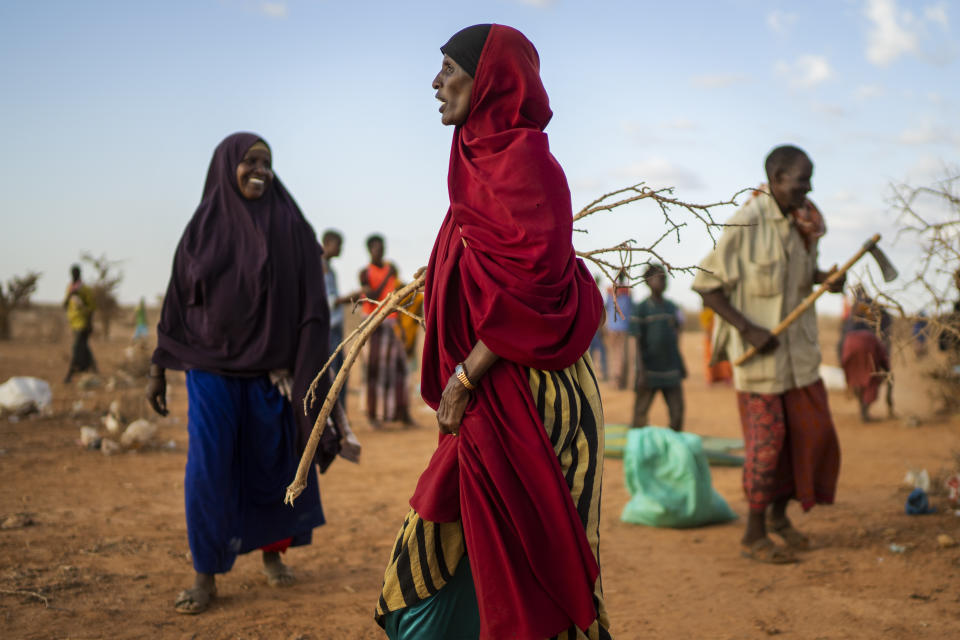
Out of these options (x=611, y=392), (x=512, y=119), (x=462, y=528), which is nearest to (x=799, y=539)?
(x=462, y=528)

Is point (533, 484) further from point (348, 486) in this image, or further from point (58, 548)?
point (348, 486)

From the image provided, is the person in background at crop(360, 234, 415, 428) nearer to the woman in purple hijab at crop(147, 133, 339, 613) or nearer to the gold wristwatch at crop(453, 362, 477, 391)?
the woman in purple hijab at crop(147, 133, 339, 613)

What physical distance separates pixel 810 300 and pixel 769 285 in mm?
264

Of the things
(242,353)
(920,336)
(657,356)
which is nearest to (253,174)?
(242,353)

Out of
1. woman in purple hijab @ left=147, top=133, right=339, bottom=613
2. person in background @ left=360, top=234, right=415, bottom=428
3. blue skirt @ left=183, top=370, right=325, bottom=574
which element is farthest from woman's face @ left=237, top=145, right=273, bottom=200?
person in background @ left=360, top=234, right=415, bottom=428

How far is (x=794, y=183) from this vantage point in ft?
Result: 16.9

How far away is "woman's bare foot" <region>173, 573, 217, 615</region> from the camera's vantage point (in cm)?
416

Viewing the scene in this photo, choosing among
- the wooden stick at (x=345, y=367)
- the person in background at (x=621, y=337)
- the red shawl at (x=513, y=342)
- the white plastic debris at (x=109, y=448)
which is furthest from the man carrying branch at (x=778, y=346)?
the person in background at (x=621, y=337)

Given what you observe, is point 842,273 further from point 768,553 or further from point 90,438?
point 90,438

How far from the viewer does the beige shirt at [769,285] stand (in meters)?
5.24

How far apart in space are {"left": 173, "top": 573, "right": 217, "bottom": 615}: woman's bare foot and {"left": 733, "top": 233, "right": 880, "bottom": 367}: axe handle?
3378mm

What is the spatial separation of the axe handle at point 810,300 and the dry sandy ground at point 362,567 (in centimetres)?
78

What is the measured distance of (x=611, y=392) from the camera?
55.2ft

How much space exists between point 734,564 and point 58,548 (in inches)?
165
